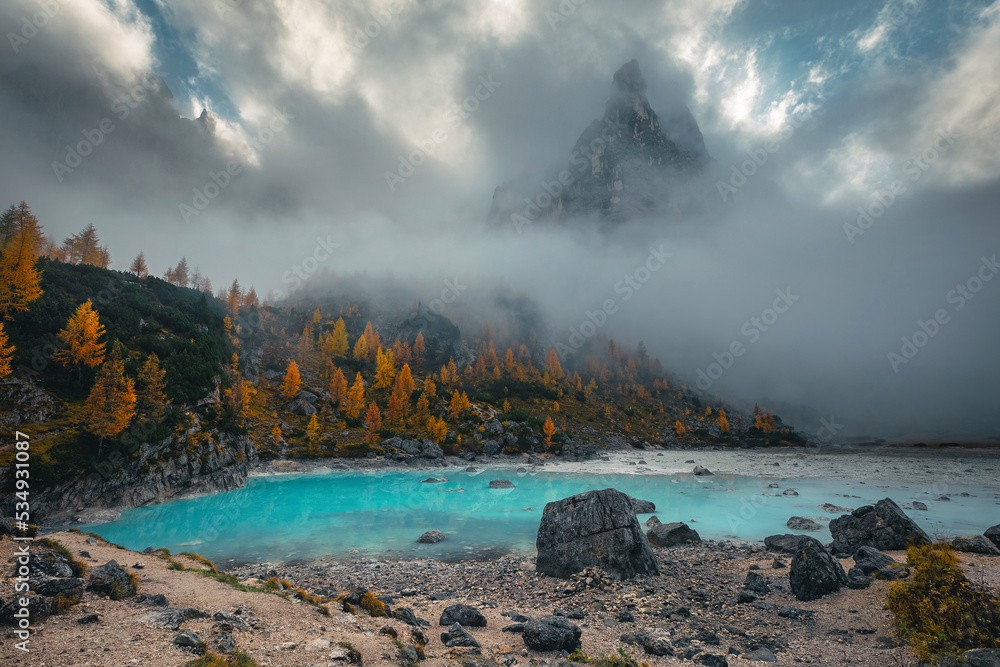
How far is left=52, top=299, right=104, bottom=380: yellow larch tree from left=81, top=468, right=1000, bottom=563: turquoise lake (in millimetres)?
19372

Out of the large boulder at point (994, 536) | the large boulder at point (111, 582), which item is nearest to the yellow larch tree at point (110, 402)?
the large boulder at point (111, 582)

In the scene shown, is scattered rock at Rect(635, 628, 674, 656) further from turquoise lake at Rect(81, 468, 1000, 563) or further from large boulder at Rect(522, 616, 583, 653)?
turquoise lake at Rect(81, 468, 1000, 563)

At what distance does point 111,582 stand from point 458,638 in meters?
11.5

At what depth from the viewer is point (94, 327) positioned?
45.2 m

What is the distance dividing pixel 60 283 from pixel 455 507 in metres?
77.6

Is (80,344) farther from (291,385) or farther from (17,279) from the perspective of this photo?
(291,385)

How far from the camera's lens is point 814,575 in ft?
53.5

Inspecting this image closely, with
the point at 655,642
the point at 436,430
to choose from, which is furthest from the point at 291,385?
the point at 655,642

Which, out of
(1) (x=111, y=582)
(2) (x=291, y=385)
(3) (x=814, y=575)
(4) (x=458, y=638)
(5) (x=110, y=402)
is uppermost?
(2) (x=291, y=385)

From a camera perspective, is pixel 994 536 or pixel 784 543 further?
pixel 784 543

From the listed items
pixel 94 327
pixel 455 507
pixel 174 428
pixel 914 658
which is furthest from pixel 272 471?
pixel 914 658

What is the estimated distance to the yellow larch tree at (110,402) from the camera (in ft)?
124

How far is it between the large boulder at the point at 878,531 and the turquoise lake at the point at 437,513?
16.8ft

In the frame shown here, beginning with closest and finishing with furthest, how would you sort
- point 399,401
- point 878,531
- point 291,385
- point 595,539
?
point 595,539 < point 878,531 < point 291,385 < point 399,401
